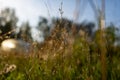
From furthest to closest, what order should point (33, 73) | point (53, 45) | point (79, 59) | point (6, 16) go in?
1. point (6, 16)
2. point (79, 59)
3. point (53, 45)
4. point (33, 73)

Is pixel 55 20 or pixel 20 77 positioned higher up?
pixel 55 20

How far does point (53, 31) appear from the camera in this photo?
336 centimetres

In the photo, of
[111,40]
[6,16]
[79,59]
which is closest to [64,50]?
[79,59]

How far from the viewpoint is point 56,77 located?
3082mm

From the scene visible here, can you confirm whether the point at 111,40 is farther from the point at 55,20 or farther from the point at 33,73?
the point at 33,73

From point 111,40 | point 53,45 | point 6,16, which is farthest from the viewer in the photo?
point 6,16

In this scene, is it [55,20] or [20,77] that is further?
[55,20]

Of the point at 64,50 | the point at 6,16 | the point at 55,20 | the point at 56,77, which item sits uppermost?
the point at 6,16

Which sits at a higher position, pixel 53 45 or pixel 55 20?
pixel 55 20

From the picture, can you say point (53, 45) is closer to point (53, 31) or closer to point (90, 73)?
point (53, 31)

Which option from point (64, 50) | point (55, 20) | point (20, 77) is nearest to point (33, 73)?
point (20, 77)

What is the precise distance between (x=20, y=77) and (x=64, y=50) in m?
0.47

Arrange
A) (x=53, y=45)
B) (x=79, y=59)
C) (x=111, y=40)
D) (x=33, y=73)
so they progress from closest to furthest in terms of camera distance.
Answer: (x=33, y=73) → (x=53, y=45) → (x=79, y=59) → (x=111, y=40)

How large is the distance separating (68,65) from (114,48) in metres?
1.32
